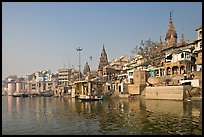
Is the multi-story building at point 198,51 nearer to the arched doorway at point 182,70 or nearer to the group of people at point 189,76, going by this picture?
the group of people at point 189,76

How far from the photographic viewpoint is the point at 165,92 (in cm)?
5131

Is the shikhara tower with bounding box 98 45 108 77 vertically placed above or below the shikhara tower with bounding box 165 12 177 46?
below

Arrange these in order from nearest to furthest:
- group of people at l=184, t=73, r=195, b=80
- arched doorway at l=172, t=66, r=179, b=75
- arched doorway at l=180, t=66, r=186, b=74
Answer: group of people at l=184, t=73, r=195, b=80 → arched doorway at l=180, t=66, r=186, b=74 → arched doorway at l=172, t=66, r=179, b=75

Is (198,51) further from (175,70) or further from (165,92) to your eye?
(165,92)

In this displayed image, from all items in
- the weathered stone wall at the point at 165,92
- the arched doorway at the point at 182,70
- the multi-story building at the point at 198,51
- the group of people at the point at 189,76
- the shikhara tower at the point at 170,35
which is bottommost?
the weathered stone wall at the point at 165,92

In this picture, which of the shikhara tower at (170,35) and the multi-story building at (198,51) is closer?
the multi-story building at (198,51)

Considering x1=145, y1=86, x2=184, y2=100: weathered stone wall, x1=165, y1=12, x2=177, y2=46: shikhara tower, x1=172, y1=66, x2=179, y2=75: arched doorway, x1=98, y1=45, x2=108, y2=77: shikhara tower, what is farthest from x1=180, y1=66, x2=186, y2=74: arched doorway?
x1=98, y1=45, x2=108, y2=77: shikhara tower

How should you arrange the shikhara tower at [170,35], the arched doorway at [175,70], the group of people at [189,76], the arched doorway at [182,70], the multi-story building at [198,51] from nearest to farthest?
the group of people at [189,76]
the multi-story building at [198,51]
the arched doorway at [182,70]
the arched doorway at [175,70]
the shikhara tower at [170,35]

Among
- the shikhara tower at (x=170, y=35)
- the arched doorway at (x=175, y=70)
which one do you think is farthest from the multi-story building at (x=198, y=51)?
the shikhara tower at (x=170, y=35)

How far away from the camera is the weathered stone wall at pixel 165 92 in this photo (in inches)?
1865

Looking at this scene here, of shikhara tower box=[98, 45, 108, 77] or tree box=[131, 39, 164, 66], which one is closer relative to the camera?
tree box=[131, 39, 164, 66]

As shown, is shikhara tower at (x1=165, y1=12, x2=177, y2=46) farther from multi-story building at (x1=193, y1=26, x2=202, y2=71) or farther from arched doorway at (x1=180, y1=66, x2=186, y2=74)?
arched doorway at (x1=180, y1=66, x2=186, y2=74)

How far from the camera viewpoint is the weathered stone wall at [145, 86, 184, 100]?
4738 cm

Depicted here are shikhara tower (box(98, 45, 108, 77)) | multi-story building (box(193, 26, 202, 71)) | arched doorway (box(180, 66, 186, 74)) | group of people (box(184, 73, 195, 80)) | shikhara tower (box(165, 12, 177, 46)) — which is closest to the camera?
group of people (box(184, 73, 195, 80))
